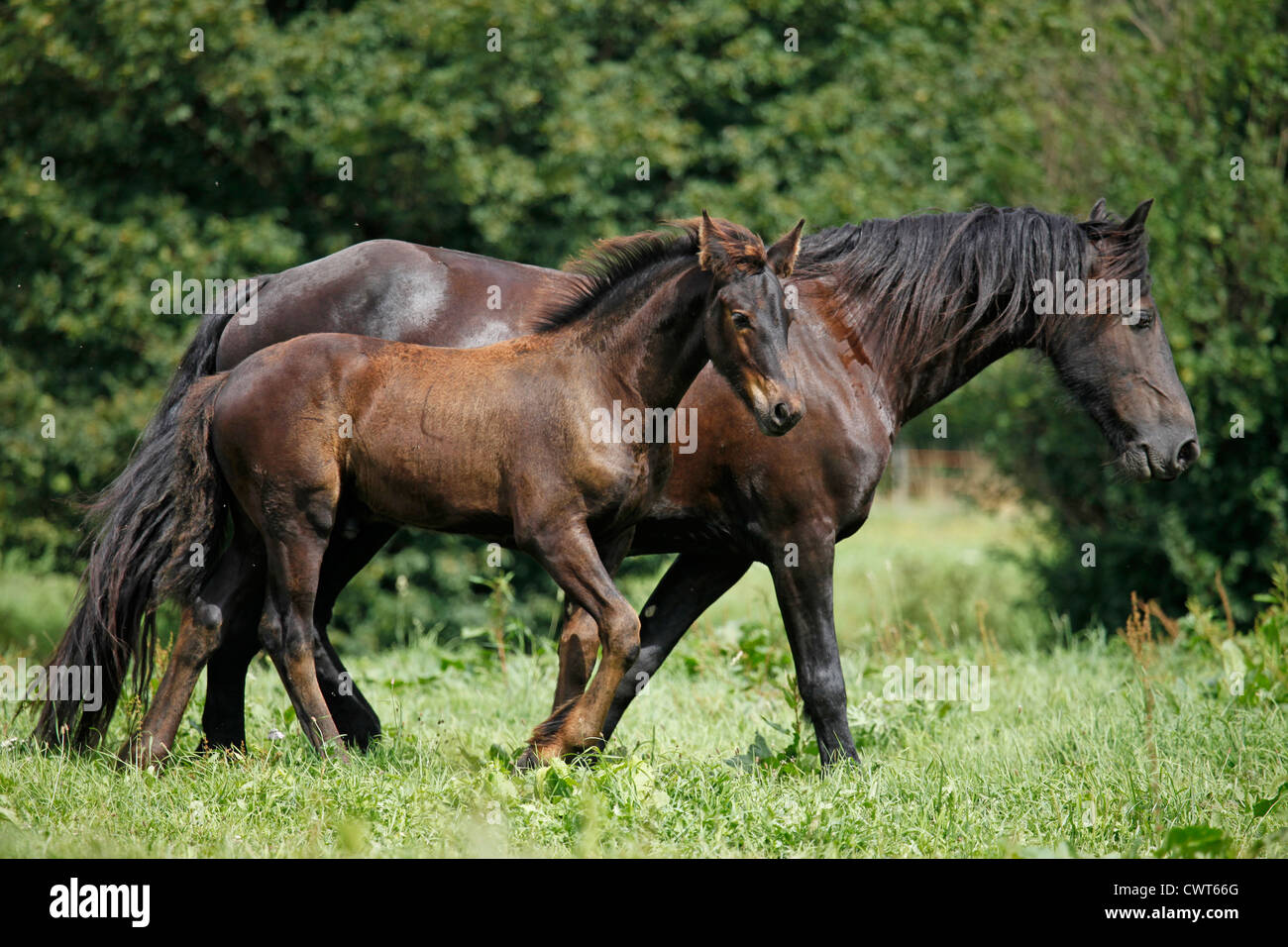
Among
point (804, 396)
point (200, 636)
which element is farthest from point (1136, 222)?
point (200, 636)

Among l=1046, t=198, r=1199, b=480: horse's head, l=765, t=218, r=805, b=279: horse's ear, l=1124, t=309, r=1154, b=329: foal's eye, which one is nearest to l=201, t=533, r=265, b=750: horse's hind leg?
l=765, t=218, r=805, b=279: horse's ear

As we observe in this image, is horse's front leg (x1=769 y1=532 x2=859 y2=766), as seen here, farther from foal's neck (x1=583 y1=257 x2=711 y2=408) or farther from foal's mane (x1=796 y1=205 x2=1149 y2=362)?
foal's mane (x1=796 y1=205 x2=1149 y2=362)

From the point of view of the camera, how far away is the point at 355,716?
5594 millimetres

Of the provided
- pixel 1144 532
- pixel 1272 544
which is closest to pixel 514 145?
pixel 1144 532

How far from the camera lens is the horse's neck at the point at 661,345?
4496 millimetres

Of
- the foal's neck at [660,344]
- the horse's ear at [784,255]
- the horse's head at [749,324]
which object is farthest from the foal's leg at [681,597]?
the horse's ear at [784,255]

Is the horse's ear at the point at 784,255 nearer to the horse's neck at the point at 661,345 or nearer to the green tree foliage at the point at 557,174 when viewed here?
the horse's neck at the point at 661,345

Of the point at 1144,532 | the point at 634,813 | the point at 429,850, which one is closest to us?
the point at 429,850

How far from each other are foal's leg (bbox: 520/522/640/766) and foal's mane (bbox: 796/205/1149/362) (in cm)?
178

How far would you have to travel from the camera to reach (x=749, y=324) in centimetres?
418

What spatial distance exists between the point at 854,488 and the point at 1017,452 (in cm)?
665

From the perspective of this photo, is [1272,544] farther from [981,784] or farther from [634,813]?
[634,813]

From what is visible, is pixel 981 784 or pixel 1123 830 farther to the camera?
pixel 981 784

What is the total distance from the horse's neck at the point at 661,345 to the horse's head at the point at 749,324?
0.17 m
